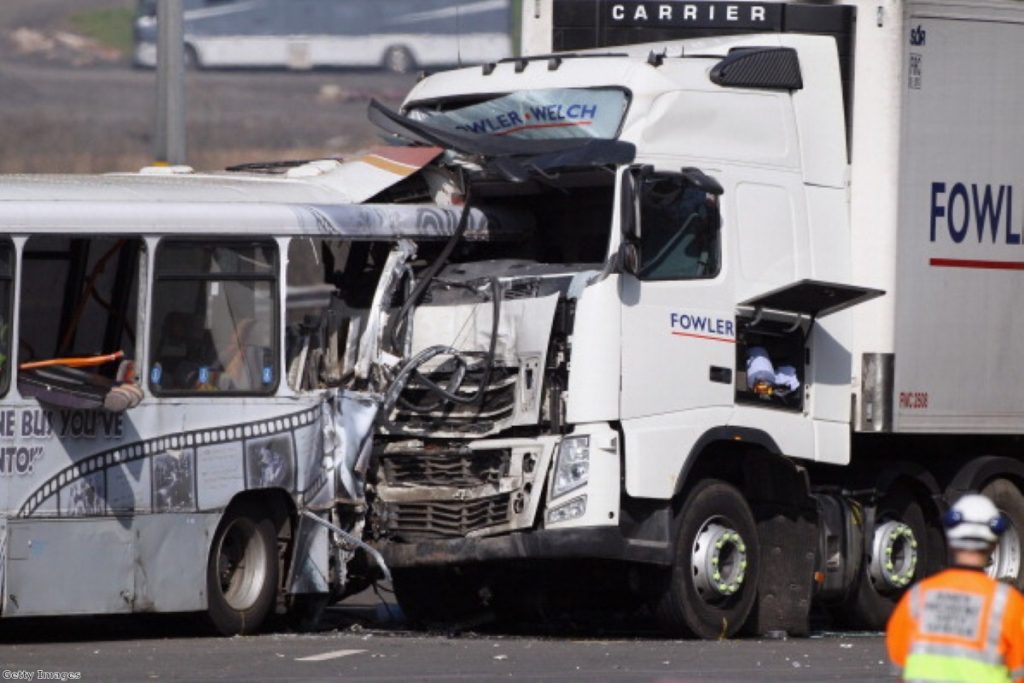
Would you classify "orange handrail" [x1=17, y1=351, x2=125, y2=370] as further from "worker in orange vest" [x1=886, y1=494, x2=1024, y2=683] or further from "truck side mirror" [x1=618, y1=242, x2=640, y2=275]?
"worker in orange vest" [x1=886, y1=494, x2=1024, y2=683]

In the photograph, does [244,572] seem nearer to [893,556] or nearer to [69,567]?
[69,567]

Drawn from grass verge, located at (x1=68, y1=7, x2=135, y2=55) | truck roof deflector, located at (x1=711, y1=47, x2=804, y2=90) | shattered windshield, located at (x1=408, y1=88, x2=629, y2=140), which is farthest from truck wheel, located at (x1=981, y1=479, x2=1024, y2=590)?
grass verge, located at (x1=68, y1=7, x2=135, y2=55)

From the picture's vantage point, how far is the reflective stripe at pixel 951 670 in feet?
22.8

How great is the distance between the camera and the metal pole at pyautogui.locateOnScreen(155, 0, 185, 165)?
1705 centimetres

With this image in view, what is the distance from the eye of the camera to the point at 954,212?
15.1 meters

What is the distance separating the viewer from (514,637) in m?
14.3

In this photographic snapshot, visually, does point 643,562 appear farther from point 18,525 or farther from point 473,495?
point 18,525

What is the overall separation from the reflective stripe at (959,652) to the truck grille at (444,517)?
247 inches

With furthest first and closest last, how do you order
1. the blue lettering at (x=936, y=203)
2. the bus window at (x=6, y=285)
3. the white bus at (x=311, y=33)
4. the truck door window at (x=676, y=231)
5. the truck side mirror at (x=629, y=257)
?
the white bus at (x=311, y=33) → the blue lettering at (x=936, y=203) → the truck door window at (x=676, y=231) → the truck side mirror at (x=629, y=257) → the bus window at (x=6, y=285)

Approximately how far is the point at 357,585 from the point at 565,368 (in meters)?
1.96

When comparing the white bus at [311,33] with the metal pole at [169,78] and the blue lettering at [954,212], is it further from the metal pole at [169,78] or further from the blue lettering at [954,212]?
the blue lettering at [954,212]

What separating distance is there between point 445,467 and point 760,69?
3.25 m

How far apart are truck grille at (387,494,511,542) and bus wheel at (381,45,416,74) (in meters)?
25.9

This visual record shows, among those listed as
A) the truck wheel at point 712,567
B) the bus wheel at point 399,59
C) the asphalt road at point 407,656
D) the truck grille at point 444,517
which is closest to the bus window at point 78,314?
the asphalt road at point 407,656
